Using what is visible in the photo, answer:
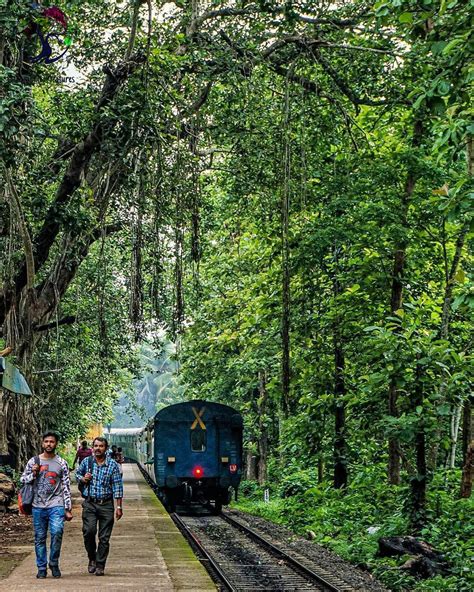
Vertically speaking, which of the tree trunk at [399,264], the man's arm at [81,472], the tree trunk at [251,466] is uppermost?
the tree trunk at [399,264]

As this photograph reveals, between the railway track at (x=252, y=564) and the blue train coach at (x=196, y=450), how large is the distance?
11.1 feet

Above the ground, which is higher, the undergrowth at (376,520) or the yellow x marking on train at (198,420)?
the yellow x marking on train at (198,420)

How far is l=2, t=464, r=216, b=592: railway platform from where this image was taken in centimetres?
933


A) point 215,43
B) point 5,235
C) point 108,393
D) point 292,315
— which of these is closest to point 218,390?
point 108,393

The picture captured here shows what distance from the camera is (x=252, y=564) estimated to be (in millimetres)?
14031

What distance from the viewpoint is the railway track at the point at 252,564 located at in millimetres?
11758

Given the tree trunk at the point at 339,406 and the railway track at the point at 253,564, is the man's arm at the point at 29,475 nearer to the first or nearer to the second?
the railway track at the point at 253,564

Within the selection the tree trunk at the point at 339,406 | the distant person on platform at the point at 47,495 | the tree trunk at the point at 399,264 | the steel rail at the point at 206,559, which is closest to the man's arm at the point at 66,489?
the distant person on platform at the point at 47,495

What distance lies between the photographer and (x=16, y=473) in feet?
61.5

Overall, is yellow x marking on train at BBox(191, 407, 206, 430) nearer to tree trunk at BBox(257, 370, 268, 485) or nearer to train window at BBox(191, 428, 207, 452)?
train window at BBox(191, 428, 207, 452)

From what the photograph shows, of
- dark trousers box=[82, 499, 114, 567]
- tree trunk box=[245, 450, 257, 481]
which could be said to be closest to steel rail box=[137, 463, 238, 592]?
dark trousers box=[82, 499, 114, 567]

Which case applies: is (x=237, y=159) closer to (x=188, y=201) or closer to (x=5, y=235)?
(x=188, y=201)

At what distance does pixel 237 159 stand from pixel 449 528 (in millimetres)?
7034

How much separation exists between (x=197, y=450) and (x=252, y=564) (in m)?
9.64
